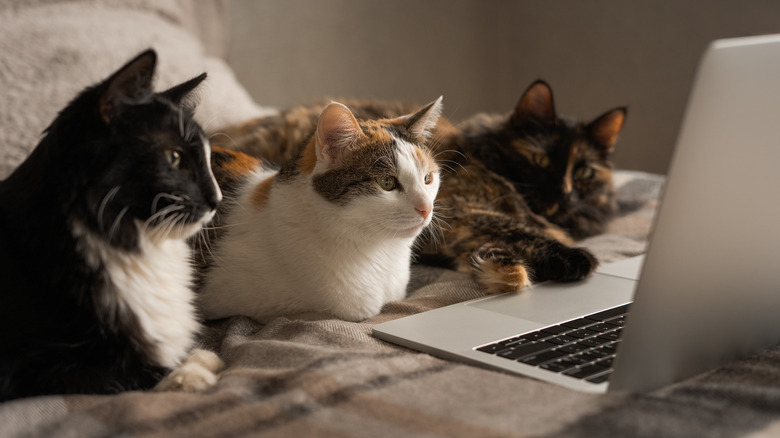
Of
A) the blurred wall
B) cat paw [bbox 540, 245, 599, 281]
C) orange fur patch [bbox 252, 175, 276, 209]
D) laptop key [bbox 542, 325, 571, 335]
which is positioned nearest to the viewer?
laptop key [bbox 542, 325, 571, 335]

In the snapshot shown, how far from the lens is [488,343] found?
99cm

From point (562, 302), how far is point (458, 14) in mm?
2560

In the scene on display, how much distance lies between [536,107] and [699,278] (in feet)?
3.62

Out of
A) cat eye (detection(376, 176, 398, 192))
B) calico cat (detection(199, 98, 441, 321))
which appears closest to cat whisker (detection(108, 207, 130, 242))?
calico cat (detection(199, 98, 441, 321))

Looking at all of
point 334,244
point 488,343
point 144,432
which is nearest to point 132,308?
point 144,432

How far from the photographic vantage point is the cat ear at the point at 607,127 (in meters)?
1.85

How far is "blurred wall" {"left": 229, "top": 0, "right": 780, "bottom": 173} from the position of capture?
2.76m

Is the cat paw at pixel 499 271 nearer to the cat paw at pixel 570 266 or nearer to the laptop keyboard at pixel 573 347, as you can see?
the cat paw at pixel 570 266

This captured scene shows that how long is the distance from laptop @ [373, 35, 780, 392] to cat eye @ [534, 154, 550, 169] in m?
0.78

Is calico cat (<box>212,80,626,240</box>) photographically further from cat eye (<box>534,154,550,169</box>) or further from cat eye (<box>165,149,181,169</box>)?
cat eye (<box>165,149,181,169</box>)

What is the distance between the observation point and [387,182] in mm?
1179

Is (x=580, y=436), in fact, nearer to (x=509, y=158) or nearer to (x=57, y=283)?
(x=57, y=283)

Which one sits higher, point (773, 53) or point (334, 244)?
point (773, 53)

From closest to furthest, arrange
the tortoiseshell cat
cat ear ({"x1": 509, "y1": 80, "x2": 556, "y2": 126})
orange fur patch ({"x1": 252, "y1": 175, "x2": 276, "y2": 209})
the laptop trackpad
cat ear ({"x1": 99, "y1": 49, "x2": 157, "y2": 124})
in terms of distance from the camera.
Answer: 1. cat ear ({"x1": 99, "y1": 49, "x2": 157, "y2": 124})
2. the laptop trackpad
3. orange fur patch ({"x1": 252, "y1": 175, "x2": 276, "y2": 209})
4. the tortoiseshell cat
5. cat ear ({"x1": 509, "y1": 80, "x2": 556, "y2": 126})
